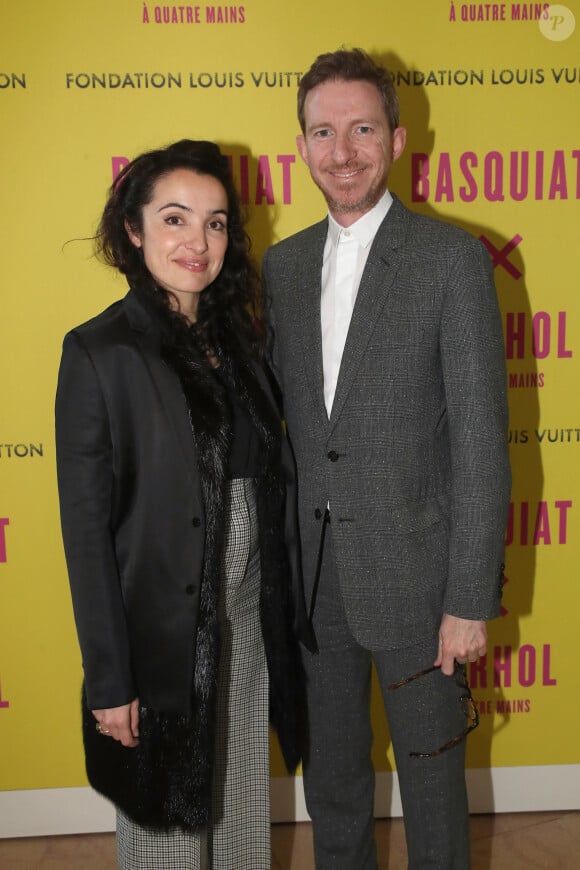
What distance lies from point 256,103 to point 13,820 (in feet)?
8.56

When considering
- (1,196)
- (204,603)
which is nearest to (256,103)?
(1,196)

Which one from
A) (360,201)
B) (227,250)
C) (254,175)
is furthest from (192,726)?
(254,175)

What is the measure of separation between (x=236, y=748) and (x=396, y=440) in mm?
873

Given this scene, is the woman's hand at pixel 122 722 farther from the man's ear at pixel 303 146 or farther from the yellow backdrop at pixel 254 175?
the man's ear at pixel 303 146

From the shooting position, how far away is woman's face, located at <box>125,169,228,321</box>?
70.9 inches

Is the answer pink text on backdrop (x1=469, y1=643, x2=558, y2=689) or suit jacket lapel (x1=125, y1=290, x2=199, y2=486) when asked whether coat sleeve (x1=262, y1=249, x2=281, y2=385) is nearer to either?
suit jacket lapel (x1=125, y1=290, x2=199, y2=486)

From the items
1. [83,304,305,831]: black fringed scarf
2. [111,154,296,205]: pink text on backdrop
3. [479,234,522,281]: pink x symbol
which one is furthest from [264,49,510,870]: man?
[479,234,522,281]: pink x symbol

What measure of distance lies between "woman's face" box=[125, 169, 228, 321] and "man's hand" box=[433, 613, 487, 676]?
97 centimetres

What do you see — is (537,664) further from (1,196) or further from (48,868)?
(1,196)

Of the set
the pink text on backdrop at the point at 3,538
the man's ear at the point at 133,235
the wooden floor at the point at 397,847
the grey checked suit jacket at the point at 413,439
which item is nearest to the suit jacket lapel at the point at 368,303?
the grey checked suit jacket at the point at 413,439

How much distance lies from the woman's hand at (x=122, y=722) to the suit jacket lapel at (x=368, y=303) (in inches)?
30.6

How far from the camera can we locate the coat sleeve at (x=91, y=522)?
5.47 feet

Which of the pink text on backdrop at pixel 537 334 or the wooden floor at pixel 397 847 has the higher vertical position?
the pink text on backdrop at pixel 537 334

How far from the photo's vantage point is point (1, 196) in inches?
101
